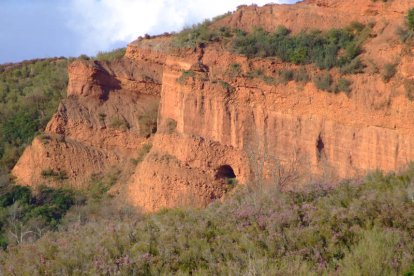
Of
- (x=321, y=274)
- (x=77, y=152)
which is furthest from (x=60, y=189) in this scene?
(x=321, y=274)

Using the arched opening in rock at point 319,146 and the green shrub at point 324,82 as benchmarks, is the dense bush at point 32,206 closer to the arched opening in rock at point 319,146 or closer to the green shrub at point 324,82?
the arched opening in rock at point 319,146

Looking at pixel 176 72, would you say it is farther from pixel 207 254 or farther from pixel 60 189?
pixel 207 254

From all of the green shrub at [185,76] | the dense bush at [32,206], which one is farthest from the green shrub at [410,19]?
the dense bush at [32,206]

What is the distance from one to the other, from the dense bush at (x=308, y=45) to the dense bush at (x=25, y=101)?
13.5 m

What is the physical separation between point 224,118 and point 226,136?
72cm

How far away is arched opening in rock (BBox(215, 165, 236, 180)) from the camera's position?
33.0 meters

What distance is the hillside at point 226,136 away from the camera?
18.9 metres

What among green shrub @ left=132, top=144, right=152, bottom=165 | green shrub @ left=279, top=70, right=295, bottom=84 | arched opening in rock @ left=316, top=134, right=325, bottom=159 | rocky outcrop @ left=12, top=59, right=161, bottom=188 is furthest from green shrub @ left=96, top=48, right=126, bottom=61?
arched opening in rock @ left=316, top=134, right=325, bottom=159

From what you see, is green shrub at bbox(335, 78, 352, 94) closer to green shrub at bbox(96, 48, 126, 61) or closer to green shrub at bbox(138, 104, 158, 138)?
green shrub at bbox(138, 104, 158, 138)

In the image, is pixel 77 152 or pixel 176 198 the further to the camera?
pixel 77 152

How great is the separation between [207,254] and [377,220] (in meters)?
3.45

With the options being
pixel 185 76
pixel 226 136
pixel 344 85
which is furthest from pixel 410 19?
pixel 185 76

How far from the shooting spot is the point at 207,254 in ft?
52.1

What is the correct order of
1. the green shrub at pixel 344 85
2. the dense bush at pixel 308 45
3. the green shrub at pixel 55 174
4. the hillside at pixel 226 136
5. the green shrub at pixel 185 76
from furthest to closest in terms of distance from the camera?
the green shrub at pixel 55 174 < the green shrub at pixel 185 76 < the dense bush at pixel 308 45 < the green shrub at pixel 344 85 < the hillside at pixel 226 136
